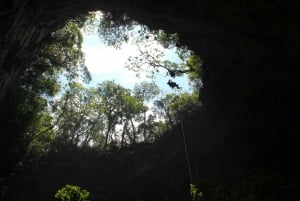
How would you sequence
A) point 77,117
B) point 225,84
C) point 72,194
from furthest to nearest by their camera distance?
point 77,117 → point 225,84 → point 72,194

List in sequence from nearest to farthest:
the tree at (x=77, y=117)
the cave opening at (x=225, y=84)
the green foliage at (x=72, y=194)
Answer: the green foliage at (x=72, y=194) < the cave opening at (x=225, y=84) < the tree at (x=77, y=117)

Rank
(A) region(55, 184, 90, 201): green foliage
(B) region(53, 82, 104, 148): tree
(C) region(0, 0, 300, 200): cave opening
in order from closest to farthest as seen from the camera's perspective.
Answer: (A) region(55, 184, 90, 201): green foliage
(C) region(0, 0, 300, 200): cave opening
(B) region(53, 82, 104, 148): tree

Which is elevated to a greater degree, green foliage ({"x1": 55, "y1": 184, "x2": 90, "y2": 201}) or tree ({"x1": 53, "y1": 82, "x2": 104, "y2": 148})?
tree ({"x1": 53, "y1": 82, "x2": 104, "y2": 148})

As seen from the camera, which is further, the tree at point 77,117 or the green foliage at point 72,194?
the tree at point 77,117

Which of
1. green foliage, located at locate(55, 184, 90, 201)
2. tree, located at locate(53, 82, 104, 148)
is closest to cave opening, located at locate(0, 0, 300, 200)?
green foliage, located at locate(55, 184, 90, 201)

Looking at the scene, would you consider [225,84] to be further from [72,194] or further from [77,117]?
[77,117]

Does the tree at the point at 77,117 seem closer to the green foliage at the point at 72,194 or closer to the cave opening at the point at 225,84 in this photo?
the cave opening at the point at 225,84

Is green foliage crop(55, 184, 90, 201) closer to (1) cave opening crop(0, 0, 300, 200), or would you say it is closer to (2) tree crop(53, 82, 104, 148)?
(1) cave opening crop(0, 0, 300, 200)

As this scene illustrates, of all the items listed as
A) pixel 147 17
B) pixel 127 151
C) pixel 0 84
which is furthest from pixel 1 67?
pixel 127 151

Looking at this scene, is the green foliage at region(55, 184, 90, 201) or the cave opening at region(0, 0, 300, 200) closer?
the green foliage at region(55, 184, 90, 201)

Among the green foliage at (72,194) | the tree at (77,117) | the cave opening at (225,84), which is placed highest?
the tree at (77,117)

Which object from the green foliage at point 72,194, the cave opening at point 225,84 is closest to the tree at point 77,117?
the cave opening at point 225,84

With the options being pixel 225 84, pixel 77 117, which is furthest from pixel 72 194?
pixel 77 117

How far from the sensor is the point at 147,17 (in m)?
19.5
